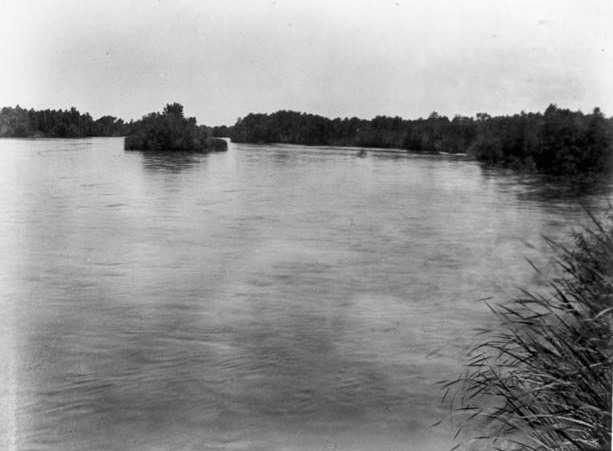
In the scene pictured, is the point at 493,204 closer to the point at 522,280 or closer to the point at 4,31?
the point at 522,280

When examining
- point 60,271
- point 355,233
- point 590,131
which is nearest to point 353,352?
point 590,131

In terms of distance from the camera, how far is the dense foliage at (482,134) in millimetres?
12484

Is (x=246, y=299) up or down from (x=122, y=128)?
down

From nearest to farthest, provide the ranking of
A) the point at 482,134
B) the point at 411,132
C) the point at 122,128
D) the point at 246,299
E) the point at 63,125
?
1. the point at 246,299
2. the point at 63,125
3. the point at 122,128
4. the point at 482,134
5. the point at 411,132

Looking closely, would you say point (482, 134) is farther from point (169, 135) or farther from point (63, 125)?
point (63, 125)

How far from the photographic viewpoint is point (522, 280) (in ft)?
51.1

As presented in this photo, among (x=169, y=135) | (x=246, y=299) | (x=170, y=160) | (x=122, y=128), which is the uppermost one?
(x=122, y=128)

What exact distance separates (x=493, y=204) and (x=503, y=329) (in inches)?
464

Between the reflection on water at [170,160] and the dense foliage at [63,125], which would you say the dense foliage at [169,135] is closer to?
the reflection on water at [170,160]

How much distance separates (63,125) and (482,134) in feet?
31.5

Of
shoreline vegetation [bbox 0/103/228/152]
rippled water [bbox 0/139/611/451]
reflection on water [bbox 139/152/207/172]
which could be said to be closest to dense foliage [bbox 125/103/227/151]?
shoreline vegetation [bbox 0/103/228/152]

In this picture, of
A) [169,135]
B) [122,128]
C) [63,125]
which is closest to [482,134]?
[169,135]

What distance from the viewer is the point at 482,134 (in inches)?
667

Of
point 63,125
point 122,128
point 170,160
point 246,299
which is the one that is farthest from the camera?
point 170,160
